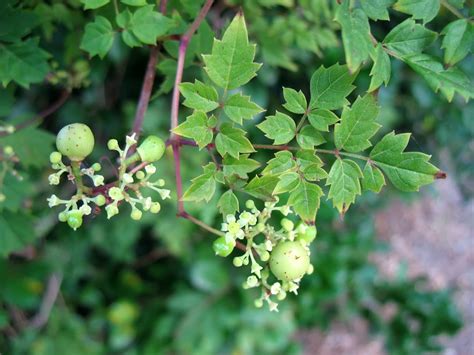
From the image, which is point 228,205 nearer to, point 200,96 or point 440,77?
point 200,96

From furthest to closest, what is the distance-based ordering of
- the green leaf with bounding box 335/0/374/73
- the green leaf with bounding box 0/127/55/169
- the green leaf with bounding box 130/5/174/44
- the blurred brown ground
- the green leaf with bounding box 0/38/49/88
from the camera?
the blurred brown ground
the green leaf with bounding box 0/127/55/169
the green leaf with bounding box 0/38/49/88
the green leaf with bounding box 130/5/174/44
the green leaf with bounding box 335/0/374/73

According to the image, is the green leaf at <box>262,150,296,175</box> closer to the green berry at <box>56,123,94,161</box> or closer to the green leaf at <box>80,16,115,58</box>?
the green berry at <box>56,123,94,161</box>

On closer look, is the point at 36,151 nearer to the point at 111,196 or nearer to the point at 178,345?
the point at 111,196

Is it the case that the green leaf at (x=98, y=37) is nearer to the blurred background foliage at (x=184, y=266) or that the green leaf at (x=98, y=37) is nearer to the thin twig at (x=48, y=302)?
the blurred background foliage at (x=184, y=266)

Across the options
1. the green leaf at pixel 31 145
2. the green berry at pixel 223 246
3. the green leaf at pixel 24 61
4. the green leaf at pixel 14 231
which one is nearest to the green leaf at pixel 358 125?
the green berry at pixel 223 246

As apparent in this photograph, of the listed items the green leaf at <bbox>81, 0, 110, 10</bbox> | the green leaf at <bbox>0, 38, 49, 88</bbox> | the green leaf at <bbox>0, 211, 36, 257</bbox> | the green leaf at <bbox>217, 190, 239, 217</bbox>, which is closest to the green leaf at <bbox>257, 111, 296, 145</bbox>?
the green leaf at <bbox>217, 190, 239, 217</bbox>

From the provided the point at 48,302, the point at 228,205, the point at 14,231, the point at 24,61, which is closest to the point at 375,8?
the point at 228,205
